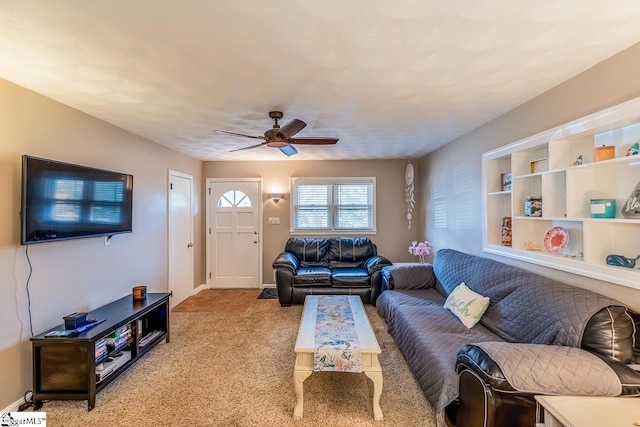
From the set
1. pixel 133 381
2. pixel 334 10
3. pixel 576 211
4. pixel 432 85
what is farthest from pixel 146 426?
pixel 576 211

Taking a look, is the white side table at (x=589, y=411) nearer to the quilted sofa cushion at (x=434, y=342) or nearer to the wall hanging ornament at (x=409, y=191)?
the quilted sofa cushion at (x=434, y=342)

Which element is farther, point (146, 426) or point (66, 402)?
point (66, 402)

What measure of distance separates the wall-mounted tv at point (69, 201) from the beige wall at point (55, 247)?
0.16 meters

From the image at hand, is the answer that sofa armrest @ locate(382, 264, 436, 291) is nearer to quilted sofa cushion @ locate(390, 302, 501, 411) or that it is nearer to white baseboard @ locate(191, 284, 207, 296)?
quilted sofa cushion @ locate(390, 302, 501, 411)

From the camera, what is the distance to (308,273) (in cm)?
433

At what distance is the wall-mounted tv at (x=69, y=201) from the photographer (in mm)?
2035

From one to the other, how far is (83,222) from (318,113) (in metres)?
2.35

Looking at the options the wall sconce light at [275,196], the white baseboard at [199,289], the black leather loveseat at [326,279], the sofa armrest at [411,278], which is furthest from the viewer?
the wall sconce light at [275,196]

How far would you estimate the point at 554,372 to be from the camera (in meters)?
1.43

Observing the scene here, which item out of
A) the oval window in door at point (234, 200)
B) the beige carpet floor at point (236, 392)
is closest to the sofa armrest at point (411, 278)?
the beige carpet floor at point (236, 392)

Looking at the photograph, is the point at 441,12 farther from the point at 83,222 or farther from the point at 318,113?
the point at 83,222

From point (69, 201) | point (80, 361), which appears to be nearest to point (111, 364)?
point (80, 361)

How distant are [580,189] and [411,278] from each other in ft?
6.74

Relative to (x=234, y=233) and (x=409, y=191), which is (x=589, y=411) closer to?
(x=409, y=191)
